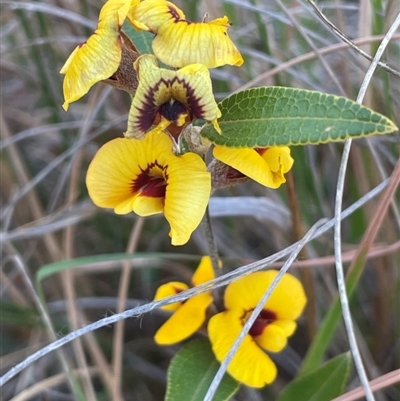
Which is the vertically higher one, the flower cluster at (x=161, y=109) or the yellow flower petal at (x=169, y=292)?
the flower cluster at (x=161, y=109)

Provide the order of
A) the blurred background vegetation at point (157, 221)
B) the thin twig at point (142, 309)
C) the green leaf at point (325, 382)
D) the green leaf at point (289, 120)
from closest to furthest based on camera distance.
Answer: the green leaf at point (289, 120) < the thin twig at point (142, 309) < the green leaf at point (325, 382) < the blurred background vegetation at point (157, 221)

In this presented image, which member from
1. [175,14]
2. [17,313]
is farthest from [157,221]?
[175,14]

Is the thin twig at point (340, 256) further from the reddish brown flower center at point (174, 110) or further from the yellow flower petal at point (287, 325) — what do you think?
the reddish brown flower center at point (174, 110)

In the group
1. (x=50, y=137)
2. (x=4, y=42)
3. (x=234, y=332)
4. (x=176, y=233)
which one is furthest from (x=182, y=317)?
(x=4, y=42)

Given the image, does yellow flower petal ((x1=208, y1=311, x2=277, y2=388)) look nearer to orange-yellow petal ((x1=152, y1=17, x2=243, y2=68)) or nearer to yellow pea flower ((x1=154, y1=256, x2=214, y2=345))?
yellow pea flower ((x1=154, y1=256, x2=214, y2=345))

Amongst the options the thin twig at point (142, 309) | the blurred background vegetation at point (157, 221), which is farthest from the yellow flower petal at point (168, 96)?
the blurred background vegetation at point (157, 221)

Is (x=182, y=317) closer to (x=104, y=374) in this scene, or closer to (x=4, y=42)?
(x=104, y=374)

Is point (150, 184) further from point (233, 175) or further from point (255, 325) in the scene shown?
point (255, 325)
